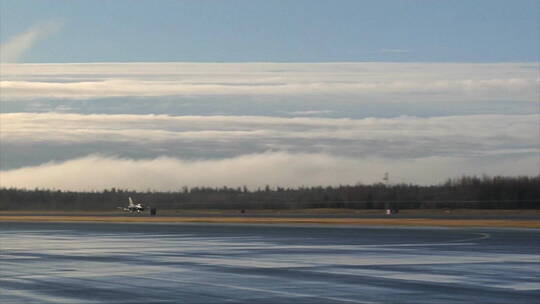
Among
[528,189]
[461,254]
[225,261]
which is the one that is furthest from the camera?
[528,189]

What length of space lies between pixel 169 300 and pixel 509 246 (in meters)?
23.3

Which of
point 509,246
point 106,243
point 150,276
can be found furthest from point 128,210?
point 150,276

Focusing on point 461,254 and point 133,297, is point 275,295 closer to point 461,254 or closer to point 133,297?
point 133,297

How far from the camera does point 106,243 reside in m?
46.2

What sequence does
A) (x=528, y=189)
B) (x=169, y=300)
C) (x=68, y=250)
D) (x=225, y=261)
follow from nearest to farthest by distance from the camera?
(x=169, y=300) → (x=225, y=261) → (x=68, y=250) → (x=528, y=189)

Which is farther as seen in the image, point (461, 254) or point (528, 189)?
point (528, 189)

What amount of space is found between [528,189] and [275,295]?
11258 cm

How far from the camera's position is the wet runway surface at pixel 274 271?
21703mm

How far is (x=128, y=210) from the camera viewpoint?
431 ft

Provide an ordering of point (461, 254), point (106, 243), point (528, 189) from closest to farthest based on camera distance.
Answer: point (461, 254), point (106, 243), point (528, 189)

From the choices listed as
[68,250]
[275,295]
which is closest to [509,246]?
[68,250]

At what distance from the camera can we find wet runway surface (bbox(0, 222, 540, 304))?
2170 centimetres

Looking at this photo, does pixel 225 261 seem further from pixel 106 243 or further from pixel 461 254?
pixel 106 243

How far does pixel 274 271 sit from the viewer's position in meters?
28.2
